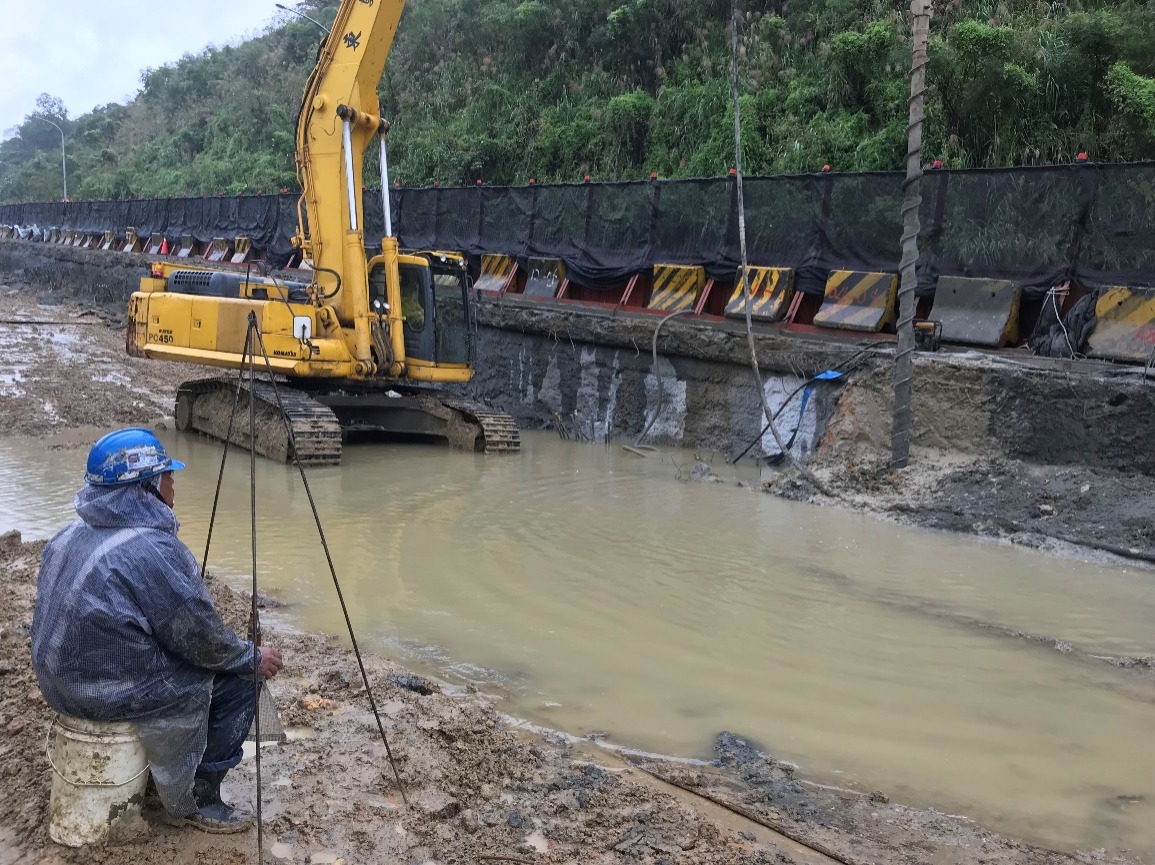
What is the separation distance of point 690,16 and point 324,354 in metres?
19.1

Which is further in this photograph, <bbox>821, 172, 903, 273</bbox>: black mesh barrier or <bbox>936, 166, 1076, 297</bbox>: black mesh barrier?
<bbox>821, 172, 903, 273</bbox>: black mesh barrier

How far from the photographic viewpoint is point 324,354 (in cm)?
1223

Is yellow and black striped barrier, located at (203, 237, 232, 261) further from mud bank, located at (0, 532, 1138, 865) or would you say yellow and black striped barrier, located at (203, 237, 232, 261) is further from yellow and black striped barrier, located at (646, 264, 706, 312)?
mud bank, located at (0, 532, 1138, 865)

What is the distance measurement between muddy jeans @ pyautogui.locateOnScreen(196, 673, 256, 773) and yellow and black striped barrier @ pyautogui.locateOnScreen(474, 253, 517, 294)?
14.9 meters

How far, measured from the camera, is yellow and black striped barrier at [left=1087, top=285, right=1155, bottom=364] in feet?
33.3

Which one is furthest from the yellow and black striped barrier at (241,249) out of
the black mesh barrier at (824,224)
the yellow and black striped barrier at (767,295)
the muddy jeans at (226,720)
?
the muddy jeans at (226,720)

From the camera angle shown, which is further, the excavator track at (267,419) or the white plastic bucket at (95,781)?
the excavator track at (267,419)

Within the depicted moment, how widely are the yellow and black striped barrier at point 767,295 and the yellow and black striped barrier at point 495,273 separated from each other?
5270mm

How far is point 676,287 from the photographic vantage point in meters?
15.1

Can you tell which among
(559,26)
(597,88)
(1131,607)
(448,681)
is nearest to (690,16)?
(597,88)

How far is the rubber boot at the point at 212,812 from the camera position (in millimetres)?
3420

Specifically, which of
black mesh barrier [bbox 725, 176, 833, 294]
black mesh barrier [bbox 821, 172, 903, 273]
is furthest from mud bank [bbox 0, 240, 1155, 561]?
black mesh barrier [bbox 821, 172, 903, 273]

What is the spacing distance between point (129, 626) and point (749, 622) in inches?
160

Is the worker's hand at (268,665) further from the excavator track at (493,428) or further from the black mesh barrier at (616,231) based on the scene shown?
the black mesh barrier at (616,231)
